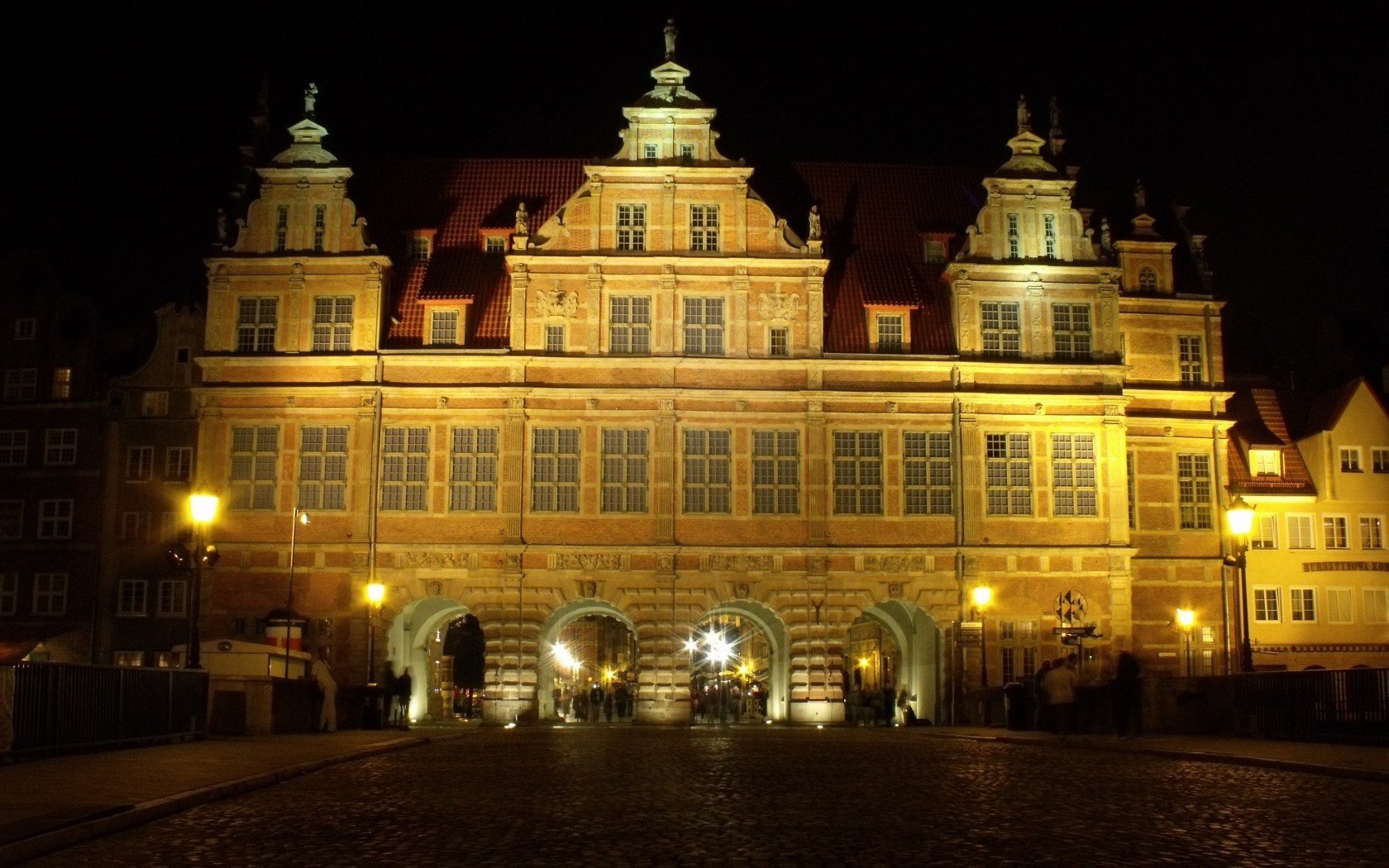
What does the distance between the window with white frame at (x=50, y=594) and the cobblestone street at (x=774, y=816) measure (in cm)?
3172

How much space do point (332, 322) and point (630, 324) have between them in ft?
31.3

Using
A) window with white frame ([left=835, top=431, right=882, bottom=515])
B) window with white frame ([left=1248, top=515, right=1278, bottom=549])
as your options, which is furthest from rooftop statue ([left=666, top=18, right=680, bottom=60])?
window with white frame ([left=1248, top=515, right=1278, bottom=549])

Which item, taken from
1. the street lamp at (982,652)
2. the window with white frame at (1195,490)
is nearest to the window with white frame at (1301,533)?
the window with white frame at (1195,490)

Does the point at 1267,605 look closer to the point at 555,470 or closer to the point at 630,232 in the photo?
the point at 555,470

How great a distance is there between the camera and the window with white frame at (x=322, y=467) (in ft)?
159

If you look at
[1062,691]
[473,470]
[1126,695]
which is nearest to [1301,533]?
[1126,695]

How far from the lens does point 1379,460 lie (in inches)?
2254

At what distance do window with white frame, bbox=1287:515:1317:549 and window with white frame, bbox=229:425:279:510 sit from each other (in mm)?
35488

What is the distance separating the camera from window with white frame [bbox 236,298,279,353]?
1954 inches

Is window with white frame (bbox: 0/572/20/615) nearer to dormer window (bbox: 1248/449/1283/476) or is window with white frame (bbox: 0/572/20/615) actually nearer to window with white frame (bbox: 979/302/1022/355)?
window with white frame (bbox: 979/302/1022/355)

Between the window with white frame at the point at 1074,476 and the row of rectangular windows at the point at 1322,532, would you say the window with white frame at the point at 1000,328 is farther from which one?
the row of rectangular windows at the point at 1322,532

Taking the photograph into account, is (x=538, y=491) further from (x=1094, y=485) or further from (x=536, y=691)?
(x=1094, y=485)

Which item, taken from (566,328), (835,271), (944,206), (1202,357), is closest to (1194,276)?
(1202,357)

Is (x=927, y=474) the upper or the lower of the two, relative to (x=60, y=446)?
lower
